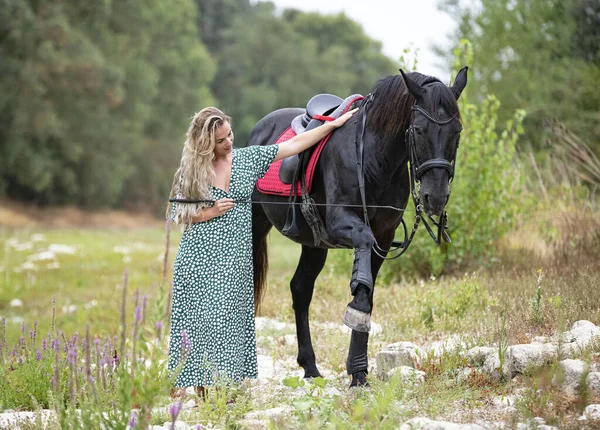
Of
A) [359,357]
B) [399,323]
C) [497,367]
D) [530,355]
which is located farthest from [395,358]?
[399,323]

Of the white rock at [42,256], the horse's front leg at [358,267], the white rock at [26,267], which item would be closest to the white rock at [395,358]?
the horse's front leg at [358,267]

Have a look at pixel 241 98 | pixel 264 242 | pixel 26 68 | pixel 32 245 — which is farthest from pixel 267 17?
pixel 264 242

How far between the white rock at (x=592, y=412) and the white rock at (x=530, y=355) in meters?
0.68

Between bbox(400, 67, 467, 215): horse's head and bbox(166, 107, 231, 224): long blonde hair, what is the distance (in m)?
1.41

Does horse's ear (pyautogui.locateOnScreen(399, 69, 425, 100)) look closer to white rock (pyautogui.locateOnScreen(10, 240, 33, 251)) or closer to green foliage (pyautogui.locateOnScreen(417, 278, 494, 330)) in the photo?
green foliage (pyautogui.locateOnScreen(417, 278, 494, 330))

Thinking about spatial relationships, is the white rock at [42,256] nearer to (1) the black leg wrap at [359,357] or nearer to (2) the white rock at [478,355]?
(1) the black leg wrap at [359,357]

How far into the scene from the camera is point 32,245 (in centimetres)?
2138

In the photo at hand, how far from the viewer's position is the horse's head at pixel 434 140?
4965 mm

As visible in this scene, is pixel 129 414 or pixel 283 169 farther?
pixel 283 169

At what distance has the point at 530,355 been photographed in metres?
5.02

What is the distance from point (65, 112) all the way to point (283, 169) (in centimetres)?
3022

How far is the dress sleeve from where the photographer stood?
574cm

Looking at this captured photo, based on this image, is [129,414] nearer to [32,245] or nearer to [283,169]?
[283,169]

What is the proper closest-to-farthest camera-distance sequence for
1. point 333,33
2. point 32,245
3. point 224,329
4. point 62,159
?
point 224,329 < point 32,245 < point 62,159 < point 333,33
